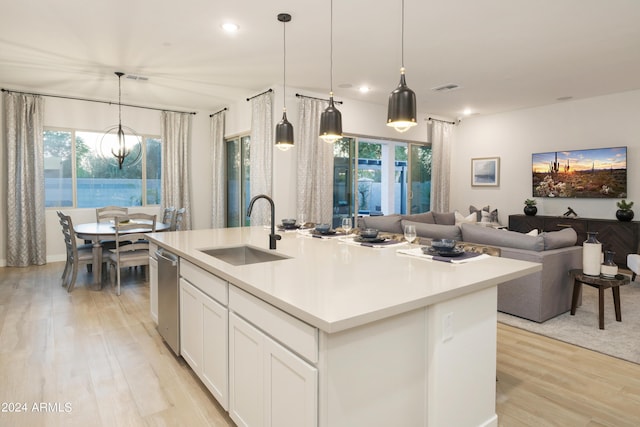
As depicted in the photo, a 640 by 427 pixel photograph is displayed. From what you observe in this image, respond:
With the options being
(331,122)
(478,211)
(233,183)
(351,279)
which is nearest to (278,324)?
(351,279)

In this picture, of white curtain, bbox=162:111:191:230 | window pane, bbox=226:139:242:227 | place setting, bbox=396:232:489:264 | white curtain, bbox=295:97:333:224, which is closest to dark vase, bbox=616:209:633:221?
white curtain, bbox=295:97:333:224

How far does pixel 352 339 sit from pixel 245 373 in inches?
27.1

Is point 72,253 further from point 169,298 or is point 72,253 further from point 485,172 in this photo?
point 485,172

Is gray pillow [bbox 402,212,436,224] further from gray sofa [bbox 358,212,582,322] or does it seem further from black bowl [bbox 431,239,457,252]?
black bowl [bbox 431,239,457,252]

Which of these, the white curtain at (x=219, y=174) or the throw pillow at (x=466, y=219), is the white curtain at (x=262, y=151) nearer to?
the white curtain at (x=219, y=174)

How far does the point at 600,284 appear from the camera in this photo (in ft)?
11.2

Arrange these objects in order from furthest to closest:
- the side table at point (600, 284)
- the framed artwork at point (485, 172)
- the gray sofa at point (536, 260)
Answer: the framed artwork at point (485, 172)
the gray sofa at point (536, 260)
the side table at point (600, 284)

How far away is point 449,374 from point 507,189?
6.87 meters

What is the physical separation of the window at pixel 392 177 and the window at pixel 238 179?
200cm

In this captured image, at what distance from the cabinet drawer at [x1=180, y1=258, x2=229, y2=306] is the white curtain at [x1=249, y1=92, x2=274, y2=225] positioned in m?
3.39

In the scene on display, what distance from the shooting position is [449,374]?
1.72m

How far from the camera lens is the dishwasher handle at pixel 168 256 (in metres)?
2.71

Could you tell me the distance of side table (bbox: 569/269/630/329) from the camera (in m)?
3.38

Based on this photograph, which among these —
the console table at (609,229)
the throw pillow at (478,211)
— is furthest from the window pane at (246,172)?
the console table at (609,229)
